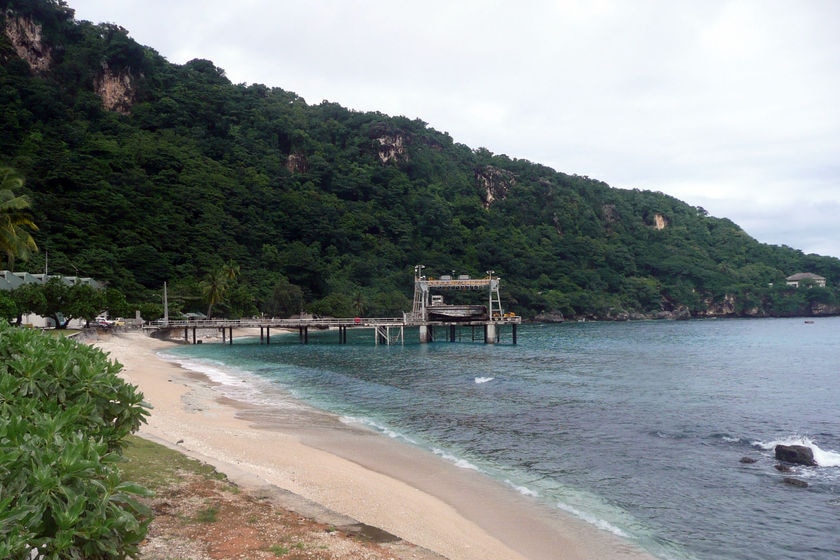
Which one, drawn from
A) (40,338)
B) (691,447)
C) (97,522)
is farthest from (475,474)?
(97,522)

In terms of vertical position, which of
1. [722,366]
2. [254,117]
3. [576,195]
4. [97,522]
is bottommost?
[722,366]

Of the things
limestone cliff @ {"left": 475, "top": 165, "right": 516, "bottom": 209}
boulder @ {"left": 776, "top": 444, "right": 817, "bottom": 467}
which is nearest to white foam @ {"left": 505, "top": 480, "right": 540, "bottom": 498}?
boulder @ {"left": 776, "top": 444, "right": 817, "bottom": 467}

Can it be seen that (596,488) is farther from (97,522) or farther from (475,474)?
(97,522)

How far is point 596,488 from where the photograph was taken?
14.5 m

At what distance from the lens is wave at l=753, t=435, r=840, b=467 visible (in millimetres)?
17266

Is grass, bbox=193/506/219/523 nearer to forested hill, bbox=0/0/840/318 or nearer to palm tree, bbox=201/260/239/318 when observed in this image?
forested hill, bbox=0/0/840/318

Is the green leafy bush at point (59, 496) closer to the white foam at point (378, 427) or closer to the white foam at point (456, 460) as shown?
the white foam at point (456, 460)

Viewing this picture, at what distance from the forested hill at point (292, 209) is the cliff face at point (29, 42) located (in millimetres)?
377

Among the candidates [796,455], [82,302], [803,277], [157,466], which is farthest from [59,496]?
[803,277]

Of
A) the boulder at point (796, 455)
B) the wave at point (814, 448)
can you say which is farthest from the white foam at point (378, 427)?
the wave at point (814, 448)

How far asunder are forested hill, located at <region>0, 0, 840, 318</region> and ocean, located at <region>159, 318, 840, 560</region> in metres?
55.7

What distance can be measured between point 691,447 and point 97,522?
62.4 ft

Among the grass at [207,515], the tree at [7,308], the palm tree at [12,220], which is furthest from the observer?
the tree at [7,308]

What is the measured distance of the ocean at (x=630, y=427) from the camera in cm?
1243
